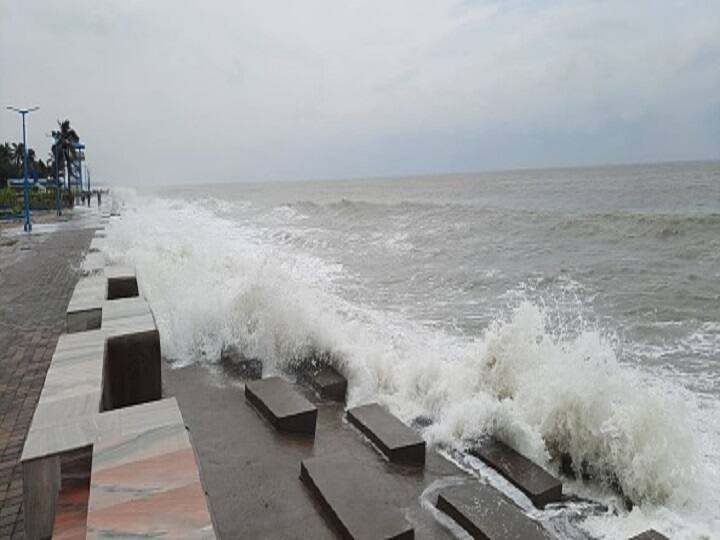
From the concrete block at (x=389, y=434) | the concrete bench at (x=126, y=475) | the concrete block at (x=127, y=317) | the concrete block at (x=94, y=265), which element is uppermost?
the concrete block at (x=94, y=265)

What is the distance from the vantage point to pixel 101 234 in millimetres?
13547

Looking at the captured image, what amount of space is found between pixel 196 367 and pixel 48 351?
183 cm

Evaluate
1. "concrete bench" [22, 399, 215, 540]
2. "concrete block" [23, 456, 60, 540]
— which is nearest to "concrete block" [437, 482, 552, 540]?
"concrete bench" [22, 399, 215, 540]

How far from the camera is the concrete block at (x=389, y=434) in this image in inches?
142

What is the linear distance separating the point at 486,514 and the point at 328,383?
2.26 m

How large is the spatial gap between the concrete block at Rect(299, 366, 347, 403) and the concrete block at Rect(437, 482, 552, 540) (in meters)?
1.77

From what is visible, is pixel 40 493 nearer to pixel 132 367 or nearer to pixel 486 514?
pixel 132 367

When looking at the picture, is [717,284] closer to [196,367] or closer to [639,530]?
[639,530]

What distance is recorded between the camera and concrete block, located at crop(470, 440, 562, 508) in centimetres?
331

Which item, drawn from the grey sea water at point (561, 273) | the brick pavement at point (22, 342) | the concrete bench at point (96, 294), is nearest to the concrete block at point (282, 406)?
the brick pavement at point (22, 342)

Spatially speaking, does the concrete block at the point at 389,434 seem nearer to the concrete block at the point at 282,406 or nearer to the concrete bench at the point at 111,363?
the concrete block at the point at 282,406

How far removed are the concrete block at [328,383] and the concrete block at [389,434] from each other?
0.57 m

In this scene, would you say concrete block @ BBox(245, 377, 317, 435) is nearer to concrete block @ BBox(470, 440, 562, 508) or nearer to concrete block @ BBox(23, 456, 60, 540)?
concrete block @ BBox(470, 440, 562, 508)

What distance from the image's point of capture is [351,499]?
9.57 feet
